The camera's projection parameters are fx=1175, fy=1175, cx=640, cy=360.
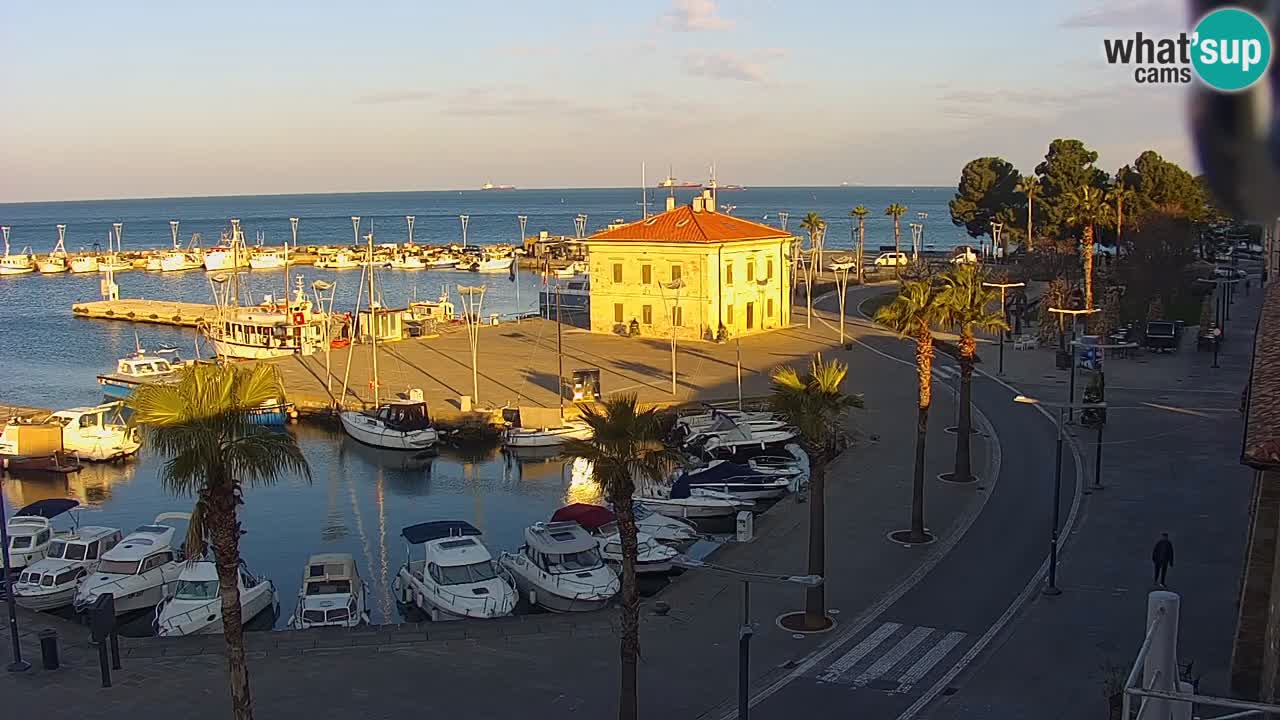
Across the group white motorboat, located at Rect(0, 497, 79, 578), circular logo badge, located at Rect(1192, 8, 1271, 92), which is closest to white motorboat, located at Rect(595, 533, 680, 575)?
white motorboat, located at Rect(0, 497, 79, 578)

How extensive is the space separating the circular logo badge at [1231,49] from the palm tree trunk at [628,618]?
1463 centimetres

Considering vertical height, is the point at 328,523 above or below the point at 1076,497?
below

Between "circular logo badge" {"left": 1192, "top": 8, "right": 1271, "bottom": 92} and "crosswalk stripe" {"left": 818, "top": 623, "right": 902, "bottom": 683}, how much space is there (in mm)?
18111

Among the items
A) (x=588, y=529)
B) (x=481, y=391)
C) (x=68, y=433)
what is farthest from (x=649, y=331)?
(x=588, y=529)

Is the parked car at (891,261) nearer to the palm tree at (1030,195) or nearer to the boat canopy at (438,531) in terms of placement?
the palm tree at (1030,195)

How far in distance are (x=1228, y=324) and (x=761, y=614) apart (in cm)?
5251

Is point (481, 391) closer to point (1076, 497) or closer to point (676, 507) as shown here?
point (676, 507)

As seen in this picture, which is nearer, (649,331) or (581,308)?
(649,331)

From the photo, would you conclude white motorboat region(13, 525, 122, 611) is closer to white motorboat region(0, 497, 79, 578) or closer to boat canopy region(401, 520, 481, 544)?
white motorboat region(0, 497, 79, 578)

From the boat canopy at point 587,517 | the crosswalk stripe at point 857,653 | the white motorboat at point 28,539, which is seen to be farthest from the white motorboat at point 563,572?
the white motorboat at point 28,539

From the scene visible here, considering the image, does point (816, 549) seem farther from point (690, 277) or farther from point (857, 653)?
point (690, 277)

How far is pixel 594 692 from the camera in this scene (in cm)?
2106

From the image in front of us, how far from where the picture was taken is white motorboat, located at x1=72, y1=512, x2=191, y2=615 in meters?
29.3

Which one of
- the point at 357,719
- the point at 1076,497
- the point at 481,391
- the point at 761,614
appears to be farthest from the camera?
the point at 481,391
